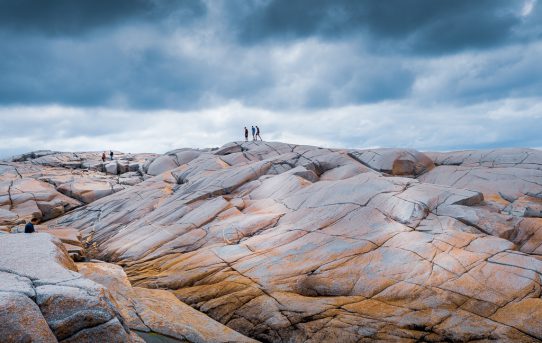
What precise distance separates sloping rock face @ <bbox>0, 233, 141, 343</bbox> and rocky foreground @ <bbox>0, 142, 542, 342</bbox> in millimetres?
27

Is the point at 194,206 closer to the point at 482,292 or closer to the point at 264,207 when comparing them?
the point at 264,207

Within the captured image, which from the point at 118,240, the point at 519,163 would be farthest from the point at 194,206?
the point at 519,163

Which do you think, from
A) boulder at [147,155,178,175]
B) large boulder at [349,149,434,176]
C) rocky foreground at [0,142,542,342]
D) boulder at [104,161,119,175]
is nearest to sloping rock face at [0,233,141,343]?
rocky foreground at [0,142,542,342]

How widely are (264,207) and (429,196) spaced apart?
29.5ft

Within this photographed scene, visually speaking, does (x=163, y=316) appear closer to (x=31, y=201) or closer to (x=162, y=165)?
(x=31, y=201)

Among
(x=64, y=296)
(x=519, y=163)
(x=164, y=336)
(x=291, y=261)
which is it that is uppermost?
(x=519, y=163)

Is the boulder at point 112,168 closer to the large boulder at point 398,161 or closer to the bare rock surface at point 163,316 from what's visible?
the large boulder at point 398,161

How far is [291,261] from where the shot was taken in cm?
1512

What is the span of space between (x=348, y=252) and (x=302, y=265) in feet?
6.41

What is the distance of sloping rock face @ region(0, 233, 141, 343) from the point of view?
7195mm

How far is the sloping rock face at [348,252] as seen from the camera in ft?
37.3

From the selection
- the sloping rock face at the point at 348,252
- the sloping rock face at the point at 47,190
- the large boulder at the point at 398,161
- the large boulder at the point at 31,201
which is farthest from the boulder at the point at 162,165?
the large boulder at the point at 398,161

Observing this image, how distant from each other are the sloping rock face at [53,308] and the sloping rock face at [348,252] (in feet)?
17.0

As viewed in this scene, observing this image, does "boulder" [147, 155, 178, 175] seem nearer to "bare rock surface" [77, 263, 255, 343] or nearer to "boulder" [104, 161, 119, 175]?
"boulder" [104, 161, 119, 175]
